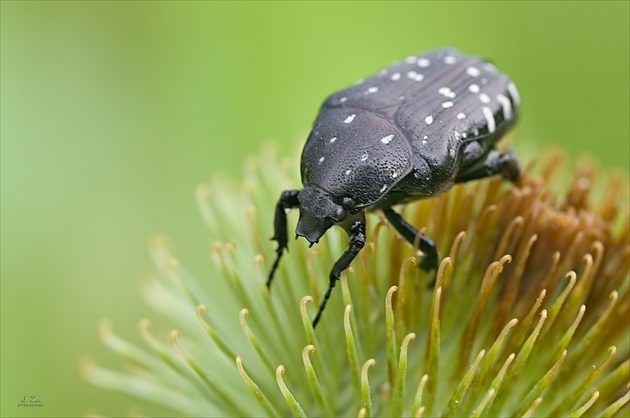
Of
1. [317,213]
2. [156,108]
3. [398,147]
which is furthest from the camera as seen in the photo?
[156,108]

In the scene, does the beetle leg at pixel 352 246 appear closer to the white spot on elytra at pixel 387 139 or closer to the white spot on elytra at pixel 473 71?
the white spot on elytra at pixel 387 139

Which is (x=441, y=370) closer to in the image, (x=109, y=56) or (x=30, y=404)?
(x=30, y=404)

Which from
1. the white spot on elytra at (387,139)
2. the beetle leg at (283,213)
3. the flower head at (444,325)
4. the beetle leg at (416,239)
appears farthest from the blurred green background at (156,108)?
the white spot on elytra at (387,139)

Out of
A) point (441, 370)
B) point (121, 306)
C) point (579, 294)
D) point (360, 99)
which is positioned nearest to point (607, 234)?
point (579, 294)

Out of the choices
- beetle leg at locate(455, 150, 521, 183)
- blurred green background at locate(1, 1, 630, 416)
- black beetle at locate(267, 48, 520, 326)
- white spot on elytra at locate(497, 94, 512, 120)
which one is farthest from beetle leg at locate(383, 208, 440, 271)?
blurred green background at locate(1, 1, 630, 416)

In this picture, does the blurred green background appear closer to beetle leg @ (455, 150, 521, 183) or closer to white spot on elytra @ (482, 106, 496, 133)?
beetle leg @ (455, 150, 521, 183)

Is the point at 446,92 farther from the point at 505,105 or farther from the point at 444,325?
the point at 444,325

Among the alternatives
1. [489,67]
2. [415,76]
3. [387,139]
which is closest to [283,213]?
[387,139]
